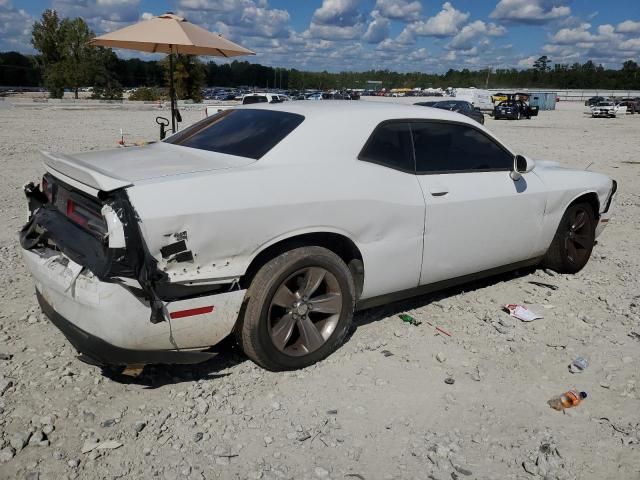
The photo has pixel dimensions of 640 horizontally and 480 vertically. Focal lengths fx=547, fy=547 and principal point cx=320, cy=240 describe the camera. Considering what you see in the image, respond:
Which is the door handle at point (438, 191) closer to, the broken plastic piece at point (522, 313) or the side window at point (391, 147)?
the side window at point (391, 147)

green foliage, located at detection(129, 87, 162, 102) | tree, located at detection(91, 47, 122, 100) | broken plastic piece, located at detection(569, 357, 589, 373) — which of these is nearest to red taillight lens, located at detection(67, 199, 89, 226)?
broken plastic piece, located at detection(569, 357, 589, 373)

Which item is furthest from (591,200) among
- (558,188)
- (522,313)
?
(522,313)

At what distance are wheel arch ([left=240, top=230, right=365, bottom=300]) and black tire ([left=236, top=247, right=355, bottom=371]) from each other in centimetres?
5

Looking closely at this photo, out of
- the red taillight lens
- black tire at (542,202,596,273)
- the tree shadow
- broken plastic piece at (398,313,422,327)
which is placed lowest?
the tree shadow

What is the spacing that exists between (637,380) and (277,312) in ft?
7.71

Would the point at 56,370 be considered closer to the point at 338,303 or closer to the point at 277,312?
the point at 277,312

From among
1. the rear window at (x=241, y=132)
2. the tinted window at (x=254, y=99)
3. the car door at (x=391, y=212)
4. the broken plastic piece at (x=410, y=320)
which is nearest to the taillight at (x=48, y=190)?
the rear window at (x=241, y=132)

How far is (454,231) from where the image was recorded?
398 centimetres

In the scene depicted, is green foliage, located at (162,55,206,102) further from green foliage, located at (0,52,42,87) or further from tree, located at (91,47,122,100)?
green foliage, located at (0,52,42,87)

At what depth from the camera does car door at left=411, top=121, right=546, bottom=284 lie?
12.8ft

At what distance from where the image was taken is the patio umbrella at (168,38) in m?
9.62

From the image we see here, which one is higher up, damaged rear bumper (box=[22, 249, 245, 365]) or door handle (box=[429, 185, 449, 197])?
door handle (box=[429, 185, 449, 197])

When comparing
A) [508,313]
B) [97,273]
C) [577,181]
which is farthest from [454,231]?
[97,273]

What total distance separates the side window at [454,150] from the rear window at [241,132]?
935mm
